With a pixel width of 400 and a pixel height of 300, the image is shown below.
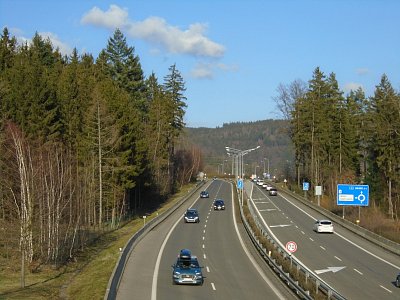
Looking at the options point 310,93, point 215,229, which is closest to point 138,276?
point 215,229

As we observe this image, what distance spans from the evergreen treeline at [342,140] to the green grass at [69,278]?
159 feet

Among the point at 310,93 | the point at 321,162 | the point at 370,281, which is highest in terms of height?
the point at 310,93

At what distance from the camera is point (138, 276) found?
3005 centimetres

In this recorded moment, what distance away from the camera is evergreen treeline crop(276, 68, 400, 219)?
80.4 m

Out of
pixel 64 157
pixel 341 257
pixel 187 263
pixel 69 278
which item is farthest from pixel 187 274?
pixel 64 157

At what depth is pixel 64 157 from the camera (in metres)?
48.2

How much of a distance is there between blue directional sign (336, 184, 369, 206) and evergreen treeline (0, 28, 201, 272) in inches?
871

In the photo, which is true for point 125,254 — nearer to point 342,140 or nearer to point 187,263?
point 187,263

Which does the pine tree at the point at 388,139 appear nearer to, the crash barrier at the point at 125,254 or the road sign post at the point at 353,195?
the road sign post at the point at 353,195

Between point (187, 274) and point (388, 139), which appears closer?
point (187, 274)

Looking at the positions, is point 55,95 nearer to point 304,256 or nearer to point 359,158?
point 304,256

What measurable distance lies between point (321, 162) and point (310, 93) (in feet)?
42.1

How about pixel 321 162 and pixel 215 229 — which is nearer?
pixel 215 229

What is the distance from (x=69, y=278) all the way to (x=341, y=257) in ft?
62.3
